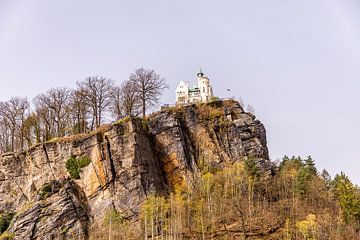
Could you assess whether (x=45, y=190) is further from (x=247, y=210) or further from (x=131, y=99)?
(x=247, y=210)

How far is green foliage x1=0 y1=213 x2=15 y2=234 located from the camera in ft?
180

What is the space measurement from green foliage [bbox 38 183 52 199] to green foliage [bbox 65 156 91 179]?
111 inches

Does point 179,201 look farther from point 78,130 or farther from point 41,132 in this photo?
point 41,132

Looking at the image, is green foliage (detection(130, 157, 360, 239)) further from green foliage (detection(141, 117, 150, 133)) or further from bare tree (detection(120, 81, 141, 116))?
bare tree (detection(120, 81, 141, 116))

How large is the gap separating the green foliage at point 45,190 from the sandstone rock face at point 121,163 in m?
0.32

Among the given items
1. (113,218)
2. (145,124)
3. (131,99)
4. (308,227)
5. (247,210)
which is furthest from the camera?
(131,99)

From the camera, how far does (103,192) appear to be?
55.5 m

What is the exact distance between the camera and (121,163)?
5669 cm

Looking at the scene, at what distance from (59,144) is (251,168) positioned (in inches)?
882

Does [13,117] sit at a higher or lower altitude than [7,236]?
higher

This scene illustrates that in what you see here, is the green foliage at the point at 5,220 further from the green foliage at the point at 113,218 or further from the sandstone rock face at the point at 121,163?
the green foliage at the point at 113,218

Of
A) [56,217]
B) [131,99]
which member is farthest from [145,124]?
[56,217]

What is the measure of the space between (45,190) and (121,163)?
869cm

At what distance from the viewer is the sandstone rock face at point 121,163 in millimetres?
53875
